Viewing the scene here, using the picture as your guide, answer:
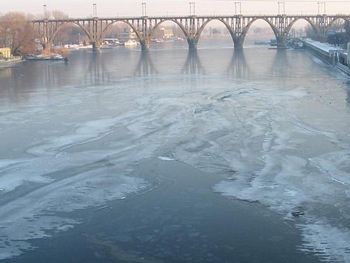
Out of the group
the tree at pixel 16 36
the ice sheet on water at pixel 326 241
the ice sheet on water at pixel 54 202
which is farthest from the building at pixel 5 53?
the ice sheet on water at pixel 326 241

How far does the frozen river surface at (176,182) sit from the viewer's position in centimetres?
358

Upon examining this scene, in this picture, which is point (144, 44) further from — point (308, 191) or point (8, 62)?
point (308, 191)

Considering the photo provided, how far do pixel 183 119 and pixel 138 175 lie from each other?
3.14 metres

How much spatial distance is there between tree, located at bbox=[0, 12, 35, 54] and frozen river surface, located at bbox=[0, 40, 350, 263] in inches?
911

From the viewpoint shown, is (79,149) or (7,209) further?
(79,149)

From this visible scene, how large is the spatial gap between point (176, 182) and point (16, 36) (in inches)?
1149

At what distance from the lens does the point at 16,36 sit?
32.1m

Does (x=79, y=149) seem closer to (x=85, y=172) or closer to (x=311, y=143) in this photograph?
(x=85, y=172)

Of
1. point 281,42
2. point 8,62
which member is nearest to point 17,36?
point 8,62

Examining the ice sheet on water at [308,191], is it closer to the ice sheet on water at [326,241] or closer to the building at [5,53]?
the ice sheet on water at [326,241]

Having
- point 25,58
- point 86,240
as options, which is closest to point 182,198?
point 86,240

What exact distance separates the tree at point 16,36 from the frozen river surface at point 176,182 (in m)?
23.1

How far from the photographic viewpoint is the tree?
104 ft

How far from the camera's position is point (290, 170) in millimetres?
5207
